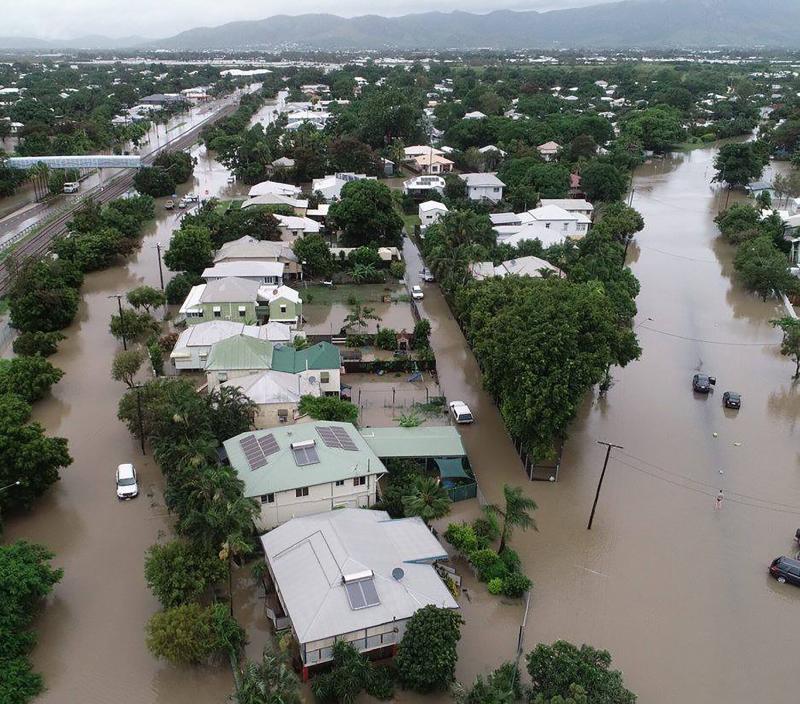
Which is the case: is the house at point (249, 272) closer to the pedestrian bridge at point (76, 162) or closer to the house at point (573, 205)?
the house at point (573, 205)

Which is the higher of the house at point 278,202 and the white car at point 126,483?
the house at point 278,202

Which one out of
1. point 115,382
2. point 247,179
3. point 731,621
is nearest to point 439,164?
point 247,179

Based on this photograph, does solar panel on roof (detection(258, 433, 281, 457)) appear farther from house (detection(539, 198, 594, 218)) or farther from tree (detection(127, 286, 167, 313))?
house (detection(539, 198, 594, 218))

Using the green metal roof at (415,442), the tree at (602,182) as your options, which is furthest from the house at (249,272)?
the tree at (602,182)

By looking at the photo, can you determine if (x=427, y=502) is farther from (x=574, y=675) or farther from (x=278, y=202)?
(x=278, y=202)

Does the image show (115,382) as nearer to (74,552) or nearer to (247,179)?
(74,552)
